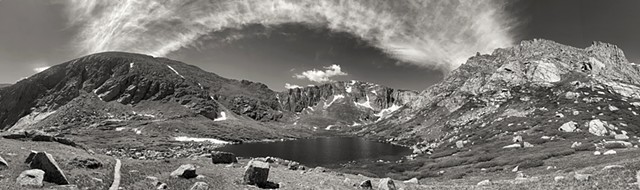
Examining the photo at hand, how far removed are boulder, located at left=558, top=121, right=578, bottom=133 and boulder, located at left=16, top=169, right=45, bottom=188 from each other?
161m

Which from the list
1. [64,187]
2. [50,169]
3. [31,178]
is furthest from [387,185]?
[31,178]

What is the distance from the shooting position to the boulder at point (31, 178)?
858 inches

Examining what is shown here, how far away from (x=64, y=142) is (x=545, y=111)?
699 feet

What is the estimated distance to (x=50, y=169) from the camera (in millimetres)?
23875

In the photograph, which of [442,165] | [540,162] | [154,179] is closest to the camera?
[154,179]

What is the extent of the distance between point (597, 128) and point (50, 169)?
16397cm

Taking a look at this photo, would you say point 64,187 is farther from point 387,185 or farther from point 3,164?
point 387,185

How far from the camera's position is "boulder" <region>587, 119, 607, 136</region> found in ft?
414

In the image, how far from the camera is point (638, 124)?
140250 mm

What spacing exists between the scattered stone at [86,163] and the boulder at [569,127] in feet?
513

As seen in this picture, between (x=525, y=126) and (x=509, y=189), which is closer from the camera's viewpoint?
(x=509, y=189)

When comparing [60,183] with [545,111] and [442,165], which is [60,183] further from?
[545,111]

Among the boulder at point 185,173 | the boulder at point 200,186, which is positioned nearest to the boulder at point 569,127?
the boulder at point 185,173

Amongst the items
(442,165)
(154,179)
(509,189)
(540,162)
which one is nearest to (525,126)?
(442,165)
